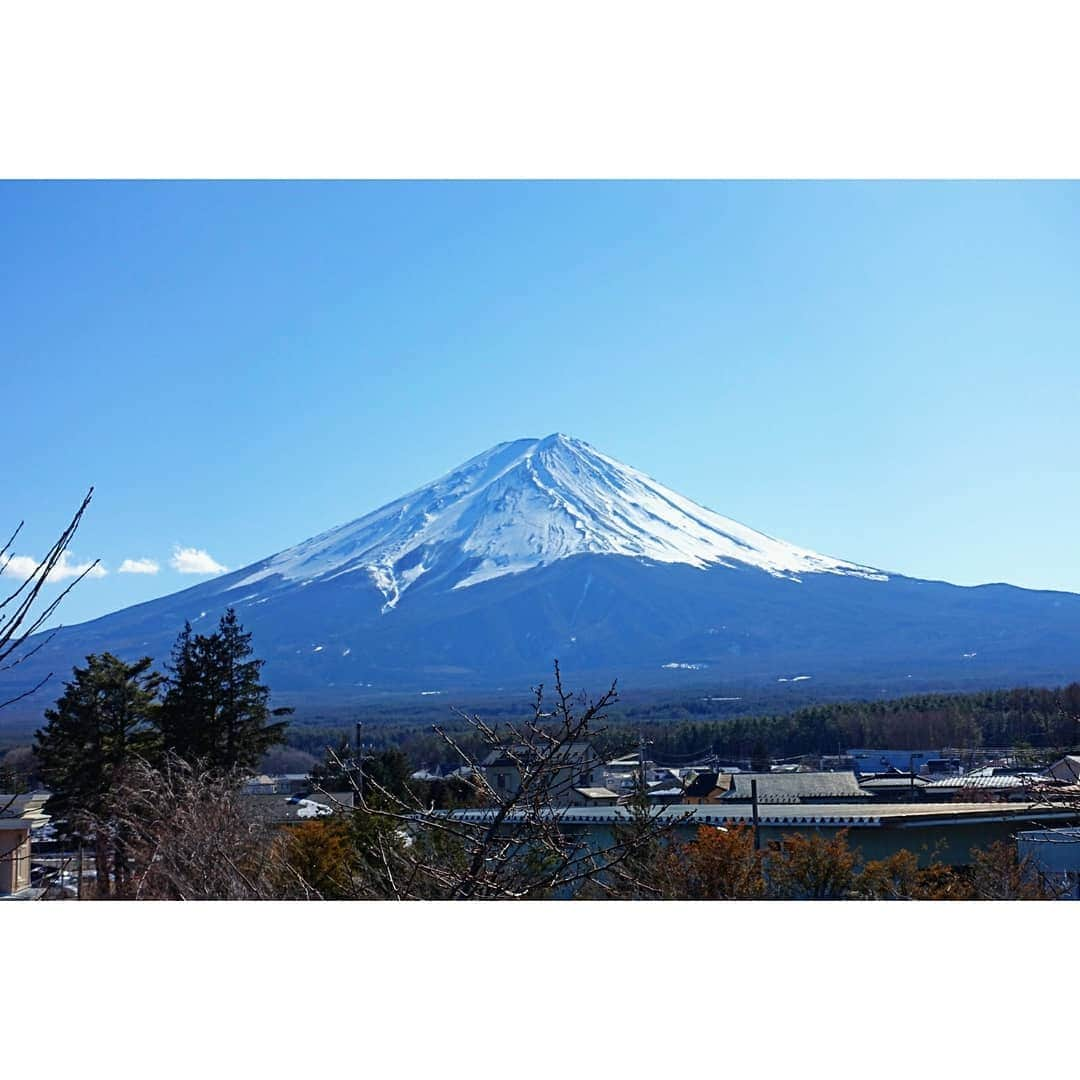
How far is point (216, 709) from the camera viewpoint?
1122 cm

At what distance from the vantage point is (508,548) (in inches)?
2904

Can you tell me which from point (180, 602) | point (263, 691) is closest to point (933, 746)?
point (263, 691)

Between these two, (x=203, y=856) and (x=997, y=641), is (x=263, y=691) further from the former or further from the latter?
(x=997, y=641)

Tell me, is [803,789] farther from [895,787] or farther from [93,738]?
[93,738]

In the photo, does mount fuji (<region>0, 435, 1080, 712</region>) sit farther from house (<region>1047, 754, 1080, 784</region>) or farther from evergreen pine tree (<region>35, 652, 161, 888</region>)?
house (<region>1047, 754, 1080, 784</region>)

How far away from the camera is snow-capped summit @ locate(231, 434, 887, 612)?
71688 mm

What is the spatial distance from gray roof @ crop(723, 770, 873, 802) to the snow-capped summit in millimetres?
54208

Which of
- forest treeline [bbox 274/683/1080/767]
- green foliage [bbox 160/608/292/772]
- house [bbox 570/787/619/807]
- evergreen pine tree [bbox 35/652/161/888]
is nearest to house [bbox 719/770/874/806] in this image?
house [bbox 570/787/619/807]

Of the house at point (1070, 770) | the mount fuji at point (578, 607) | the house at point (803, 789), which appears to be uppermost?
the mount fuji at point (578, 607)

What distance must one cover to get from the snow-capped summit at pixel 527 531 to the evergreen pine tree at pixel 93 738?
5676cm

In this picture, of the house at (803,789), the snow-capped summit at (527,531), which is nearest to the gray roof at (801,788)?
the house at (803,789)

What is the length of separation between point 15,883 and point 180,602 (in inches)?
2272

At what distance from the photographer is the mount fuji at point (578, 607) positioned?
56219 mm

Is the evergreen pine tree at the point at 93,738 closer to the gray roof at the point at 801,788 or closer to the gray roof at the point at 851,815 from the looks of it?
the gray roof at the point at 851,815
